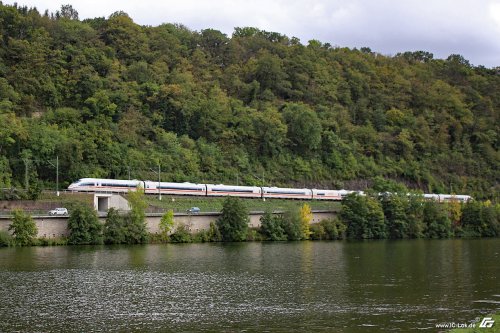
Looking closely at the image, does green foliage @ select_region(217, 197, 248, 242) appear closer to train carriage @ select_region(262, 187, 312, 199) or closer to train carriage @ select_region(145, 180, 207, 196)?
train carriage @ select_region(145, 180, 207, 196)

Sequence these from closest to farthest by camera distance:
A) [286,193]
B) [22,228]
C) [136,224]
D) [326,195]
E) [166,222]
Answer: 1. [22,228]
2. [136,224]
3. [166,222]
4. [286,193]
5. [326,195]

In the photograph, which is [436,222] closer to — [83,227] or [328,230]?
[328,230]

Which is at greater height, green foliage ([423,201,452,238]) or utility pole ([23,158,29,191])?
utility pole ([23,158,29,191])

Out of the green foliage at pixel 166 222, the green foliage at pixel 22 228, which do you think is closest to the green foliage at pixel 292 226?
the green foliage at pixel 166 222

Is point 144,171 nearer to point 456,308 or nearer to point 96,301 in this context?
point 96,301

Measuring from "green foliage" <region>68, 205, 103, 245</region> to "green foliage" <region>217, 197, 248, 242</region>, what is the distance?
1423cm

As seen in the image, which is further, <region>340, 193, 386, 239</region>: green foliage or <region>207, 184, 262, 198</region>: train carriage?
<region>207, 184, 262, 198</region>: train carriage

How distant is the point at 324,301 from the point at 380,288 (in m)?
6.13

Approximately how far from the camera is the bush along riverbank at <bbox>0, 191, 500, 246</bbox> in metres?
73.1

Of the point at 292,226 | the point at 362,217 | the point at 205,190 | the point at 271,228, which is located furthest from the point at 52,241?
the point at 362,217

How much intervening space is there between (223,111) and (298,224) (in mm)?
35601

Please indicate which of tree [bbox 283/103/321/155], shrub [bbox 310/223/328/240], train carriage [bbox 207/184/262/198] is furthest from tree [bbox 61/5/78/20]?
shrub [bbox 310/223/328/240]

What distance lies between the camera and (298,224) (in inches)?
3413

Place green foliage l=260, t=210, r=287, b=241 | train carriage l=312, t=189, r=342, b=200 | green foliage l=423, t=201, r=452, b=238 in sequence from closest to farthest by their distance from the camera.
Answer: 1. green foliage l=260, t=210, r=287, b=241
2. green foliage l=423, t=201, r=452, b=238
3. train carriage l=312, t=189, r=342, b=200
